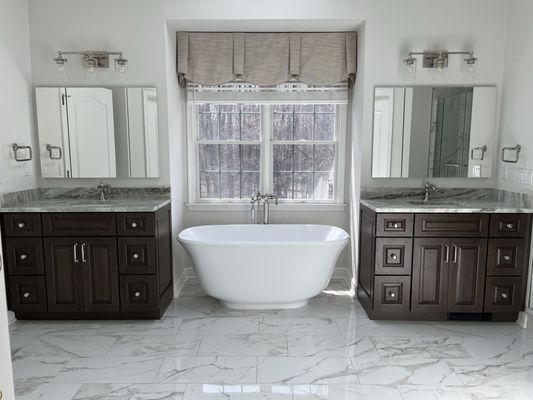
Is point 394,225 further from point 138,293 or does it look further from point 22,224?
point 22,224

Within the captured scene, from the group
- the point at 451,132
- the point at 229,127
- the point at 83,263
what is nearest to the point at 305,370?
the point at 83,263

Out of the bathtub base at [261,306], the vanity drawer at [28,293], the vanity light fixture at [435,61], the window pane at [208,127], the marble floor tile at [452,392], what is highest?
the vanity light fixture at [435,61]

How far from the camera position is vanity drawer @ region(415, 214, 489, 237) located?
9.70ft

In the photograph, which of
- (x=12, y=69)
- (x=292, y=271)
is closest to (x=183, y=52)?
(x=12, y=69)

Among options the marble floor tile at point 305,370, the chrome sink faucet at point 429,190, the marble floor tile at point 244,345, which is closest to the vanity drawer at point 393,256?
the chrome sink faucet at point 429,190

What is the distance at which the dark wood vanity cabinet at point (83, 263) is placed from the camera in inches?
117

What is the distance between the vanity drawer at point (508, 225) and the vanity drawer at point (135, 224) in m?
2.50

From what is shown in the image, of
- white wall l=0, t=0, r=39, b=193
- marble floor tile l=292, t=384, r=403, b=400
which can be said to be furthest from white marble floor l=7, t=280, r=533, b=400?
white wall l=0, t=0, r=39, b=193

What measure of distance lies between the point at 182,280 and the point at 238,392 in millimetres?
1879

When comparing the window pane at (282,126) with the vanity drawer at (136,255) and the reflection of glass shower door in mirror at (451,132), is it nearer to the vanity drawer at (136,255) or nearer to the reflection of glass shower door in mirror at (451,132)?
the reflection of glass shower door in mirror at (451,132)

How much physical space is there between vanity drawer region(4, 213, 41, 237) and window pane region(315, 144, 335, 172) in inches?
98.6

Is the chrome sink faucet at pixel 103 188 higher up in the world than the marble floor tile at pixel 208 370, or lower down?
higher up

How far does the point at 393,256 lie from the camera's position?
3.01 m

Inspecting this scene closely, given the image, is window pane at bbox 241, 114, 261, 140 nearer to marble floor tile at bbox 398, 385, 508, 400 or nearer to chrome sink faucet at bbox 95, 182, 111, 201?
chrome sink faucet at bbox 95, 182, 111, 201
